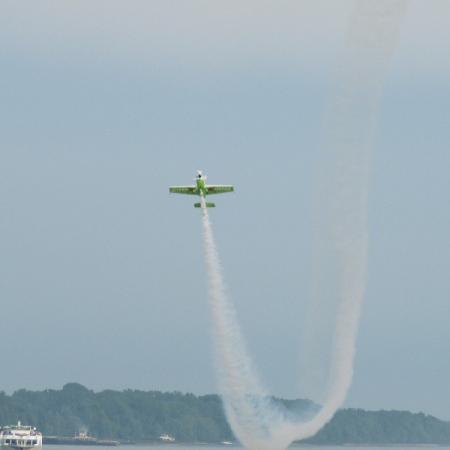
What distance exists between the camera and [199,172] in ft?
656

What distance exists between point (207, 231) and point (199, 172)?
7.71 metres

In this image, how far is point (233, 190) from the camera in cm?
19950

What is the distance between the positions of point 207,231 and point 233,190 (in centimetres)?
627

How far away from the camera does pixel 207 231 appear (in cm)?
19950

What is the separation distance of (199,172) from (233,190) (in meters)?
4.99
